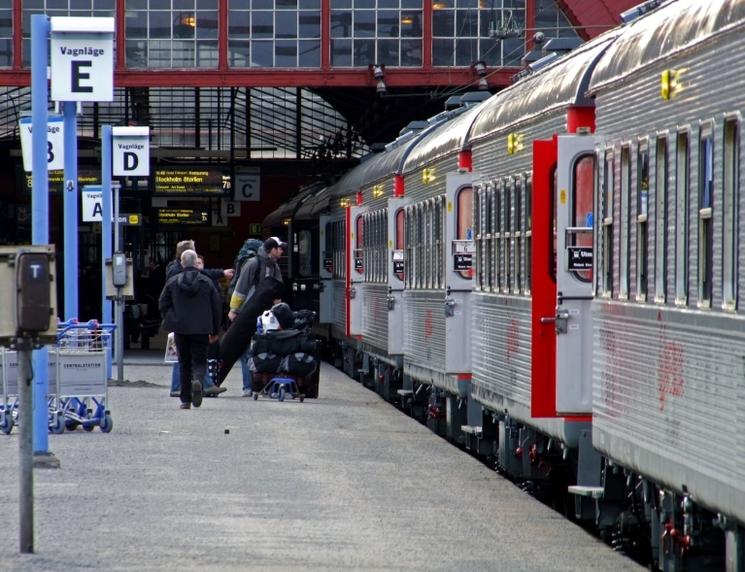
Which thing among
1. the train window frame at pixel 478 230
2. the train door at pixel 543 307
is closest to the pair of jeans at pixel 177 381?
the train window frame at pixel 478 230

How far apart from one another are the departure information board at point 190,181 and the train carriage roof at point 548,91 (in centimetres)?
2224

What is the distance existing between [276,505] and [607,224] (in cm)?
273

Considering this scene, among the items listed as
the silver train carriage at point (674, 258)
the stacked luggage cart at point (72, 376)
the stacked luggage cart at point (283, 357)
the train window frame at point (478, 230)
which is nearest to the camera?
the silver train carriage at point (674, 258)

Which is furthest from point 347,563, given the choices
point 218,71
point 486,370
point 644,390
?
point 218,71

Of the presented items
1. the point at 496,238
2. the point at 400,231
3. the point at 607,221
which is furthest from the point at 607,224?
the point at 400,231

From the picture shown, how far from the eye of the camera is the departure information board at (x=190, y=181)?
3791 centimetres

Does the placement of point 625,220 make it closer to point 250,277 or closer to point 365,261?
point 250,277

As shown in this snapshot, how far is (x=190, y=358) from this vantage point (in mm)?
20609

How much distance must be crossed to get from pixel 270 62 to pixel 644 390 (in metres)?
26.7

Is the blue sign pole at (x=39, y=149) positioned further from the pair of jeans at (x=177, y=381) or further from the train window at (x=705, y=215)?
the pair of jeans at (x=177, y=381)

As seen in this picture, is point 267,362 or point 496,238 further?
point 267,362

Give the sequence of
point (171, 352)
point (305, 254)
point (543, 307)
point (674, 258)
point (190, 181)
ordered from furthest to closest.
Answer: point (190, 181)
point (305, 254)
point (171, 352)
point (543, 307)
point (674, 258)

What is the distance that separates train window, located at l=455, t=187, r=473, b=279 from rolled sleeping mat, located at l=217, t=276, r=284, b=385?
5.55 meters

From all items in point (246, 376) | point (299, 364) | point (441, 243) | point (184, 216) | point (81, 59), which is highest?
point (81, 59)
